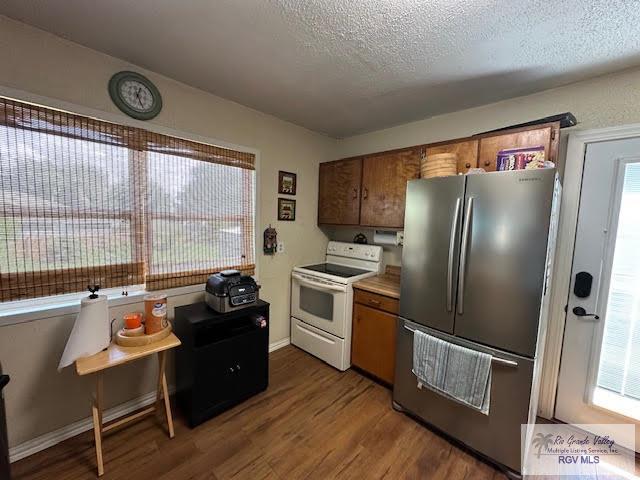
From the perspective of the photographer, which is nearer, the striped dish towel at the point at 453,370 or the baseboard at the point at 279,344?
the striped dish towel at the point at 453,370

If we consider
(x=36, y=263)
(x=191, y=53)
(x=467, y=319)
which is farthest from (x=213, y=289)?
(x=467, y=319)

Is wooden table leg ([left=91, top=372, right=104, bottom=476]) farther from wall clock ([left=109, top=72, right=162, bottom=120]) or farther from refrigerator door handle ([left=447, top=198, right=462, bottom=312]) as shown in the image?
refrigerator door handle ([left=447, top=198, right=462, bottom=312])

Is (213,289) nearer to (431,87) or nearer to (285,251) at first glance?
(285,251)

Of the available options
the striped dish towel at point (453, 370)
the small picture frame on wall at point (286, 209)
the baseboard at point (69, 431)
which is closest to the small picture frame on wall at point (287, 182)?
the small picture frame on wall at point (286, 209)

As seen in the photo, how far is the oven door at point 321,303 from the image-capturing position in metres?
2.44

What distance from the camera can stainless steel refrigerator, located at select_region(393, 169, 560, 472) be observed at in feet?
4.66

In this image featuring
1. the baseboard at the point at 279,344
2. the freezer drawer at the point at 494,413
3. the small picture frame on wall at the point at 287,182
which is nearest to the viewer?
the freezer drawer at the point at 494,413

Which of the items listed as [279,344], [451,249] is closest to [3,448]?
[279,344]

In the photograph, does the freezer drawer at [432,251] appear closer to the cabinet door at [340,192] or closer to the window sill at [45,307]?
the cabinet door at [340,192]

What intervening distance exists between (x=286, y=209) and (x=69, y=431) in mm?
2346

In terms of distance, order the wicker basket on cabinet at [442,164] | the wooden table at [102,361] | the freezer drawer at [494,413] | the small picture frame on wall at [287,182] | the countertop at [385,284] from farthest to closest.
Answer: the small picture frame on wall at [287,182], the countertop at [385,284], the wicker basket on cabinet at [442,164], the freezer drawer at [494,413], the wooden table at [102,361]

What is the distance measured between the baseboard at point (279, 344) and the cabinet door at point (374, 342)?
2.80 feet

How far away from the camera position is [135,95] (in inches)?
71.1

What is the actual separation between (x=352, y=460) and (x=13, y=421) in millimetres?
2034
